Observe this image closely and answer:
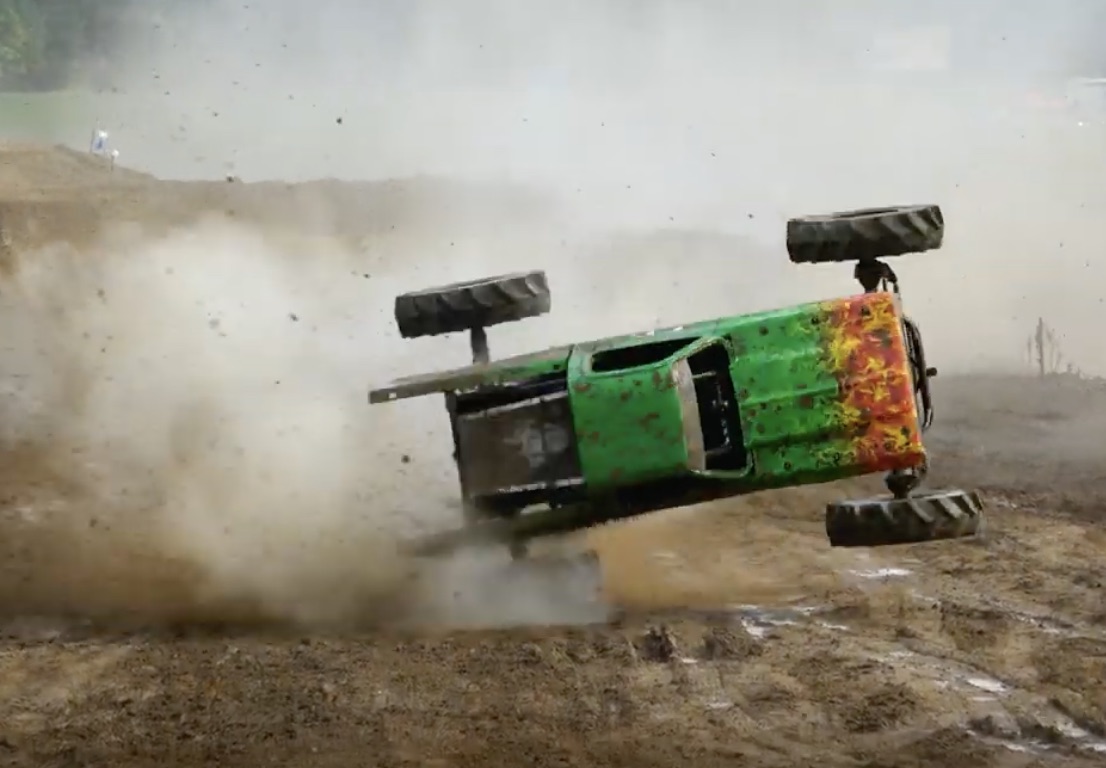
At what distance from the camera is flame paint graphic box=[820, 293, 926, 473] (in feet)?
20.6

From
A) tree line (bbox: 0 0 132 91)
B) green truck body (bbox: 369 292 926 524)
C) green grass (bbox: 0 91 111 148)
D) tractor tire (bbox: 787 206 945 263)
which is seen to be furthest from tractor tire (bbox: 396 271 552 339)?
tree line (bbox: 0 0 132 91)

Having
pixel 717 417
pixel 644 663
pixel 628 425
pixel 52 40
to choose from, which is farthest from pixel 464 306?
pixel 52 40

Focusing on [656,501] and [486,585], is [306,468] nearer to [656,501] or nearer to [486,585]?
[486,585]

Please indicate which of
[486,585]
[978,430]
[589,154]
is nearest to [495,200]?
[589,154]

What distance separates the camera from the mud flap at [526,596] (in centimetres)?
703

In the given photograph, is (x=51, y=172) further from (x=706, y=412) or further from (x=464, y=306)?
(x=706, y=412)

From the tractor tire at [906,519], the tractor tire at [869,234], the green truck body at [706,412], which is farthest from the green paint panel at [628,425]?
the tractor tire at [869,234]

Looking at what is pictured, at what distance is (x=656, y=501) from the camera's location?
6.40 meters

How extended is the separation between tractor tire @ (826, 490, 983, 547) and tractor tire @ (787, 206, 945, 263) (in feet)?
3.93

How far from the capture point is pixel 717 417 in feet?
21.5

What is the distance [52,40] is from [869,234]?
23.8 meters

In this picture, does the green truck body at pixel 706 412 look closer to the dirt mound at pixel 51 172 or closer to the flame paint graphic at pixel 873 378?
the flame paint graphic at pixel 873 378

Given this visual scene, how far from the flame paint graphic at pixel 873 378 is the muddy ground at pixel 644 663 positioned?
1057mm

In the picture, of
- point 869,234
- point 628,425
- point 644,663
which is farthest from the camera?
point 869,234
